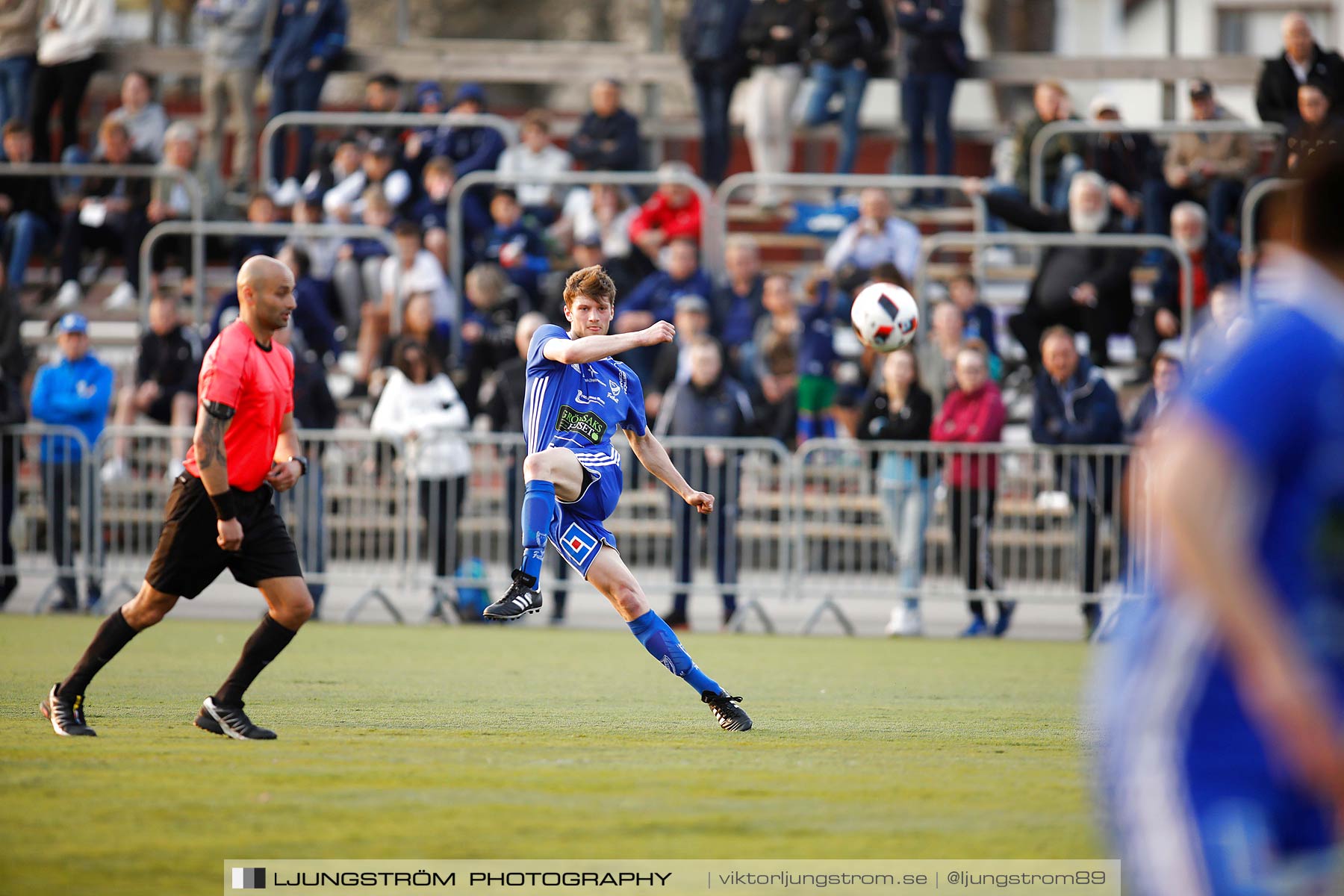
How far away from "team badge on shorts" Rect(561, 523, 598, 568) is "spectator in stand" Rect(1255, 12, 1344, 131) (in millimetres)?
11097

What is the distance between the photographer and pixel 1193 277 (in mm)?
16016

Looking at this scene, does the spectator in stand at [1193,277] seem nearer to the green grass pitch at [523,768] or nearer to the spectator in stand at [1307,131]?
the spectator in stand at [1307,131]

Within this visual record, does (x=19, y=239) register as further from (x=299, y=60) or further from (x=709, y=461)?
(x=709, y=461)

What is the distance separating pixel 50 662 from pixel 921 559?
7032mm

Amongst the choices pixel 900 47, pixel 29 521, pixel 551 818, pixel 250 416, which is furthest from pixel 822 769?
pixel 900 47

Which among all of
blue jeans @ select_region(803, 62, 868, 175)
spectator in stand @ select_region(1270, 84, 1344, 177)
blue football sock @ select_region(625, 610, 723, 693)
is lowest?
blue football sock @ select_region(625, 610, 723, 693)

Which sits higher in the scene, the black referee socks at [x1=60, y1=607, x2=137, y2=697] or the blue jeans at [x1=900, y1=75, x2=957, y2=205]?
the blue jeans at [x1=900, y1=75, x2=957, y2=205]

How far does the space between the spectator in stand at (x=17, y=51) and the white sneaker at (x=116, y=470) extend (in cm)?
667

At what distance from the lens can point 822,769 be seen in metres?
6.68

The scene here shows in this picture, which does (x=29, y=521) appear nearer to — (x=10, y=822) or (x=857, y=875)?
(x=10, y=822)

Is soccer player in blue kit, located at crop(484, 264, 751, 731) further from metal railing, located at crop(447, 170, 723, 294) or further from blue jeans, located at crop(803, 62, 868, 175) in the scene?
blue jeans, located at crop(803, 62, 868, 175)

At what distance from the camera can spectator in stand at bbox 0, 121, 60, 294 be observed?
18.3 m

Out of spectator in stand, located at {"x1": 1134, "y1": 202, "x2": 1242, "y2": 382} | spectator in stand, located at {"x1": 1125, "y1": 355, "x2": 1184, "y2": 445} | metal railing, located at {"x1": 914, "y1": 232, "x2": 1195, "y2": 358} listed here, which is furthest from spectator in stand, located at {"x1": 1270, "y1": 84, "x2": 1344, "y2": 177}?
spectator in stand, located at {"x1": 1125, "y1": 355, "x2": 1184, "y2": 445}

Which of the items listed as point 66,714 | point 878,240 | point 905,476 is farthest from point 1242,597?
point 878,240
